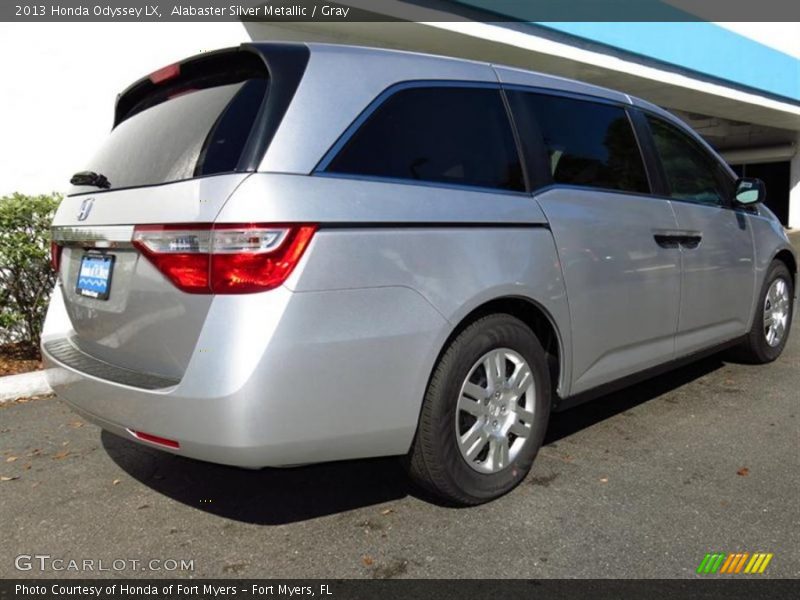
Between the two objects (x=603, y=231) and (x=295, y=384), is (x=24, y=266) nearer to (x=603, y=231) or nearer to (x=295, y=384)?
(x=295, y=384)

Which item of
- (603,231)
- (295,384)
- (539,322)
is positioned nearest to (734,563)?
(539,322)

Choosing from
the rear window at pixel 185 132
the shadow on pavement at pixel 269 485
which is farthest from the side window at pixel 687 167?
the rear window at pixel 185 132

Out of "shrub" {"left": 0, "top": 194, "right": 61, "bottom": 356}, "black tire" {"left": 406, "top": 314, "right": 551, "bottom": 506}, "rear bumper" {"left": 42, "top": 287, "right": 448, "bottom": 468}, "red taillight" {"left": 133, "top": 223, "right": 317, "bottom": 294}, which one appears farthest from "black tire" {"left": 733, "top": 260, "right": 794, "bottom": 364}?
"shrub" {"left": 0, "top": 194, "right": 61, "bottom": 356}

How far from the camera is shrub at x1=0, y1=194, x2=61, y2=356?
17.1ft

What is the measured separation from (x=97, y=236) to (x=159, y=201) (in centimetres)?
44

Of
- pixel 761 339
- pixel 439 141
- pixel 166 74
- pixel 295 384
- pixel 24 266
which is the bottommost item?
pixel 761 339

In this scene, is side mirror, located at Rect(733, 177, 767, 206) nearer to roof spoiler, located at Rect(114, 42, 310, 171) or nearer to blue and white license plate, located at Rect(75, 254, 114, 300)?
roof spoiler, located at Rect(114, 42, 310, 171)

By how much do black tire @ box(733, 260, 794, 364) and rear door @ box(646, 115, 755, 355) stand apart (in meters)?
0.23

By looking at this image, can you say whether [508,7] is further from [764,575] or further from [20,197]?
[764,575]

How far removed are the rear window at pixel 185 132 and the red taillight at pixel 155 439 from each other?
3.12ft

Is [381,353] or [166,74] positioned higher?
[166,74]

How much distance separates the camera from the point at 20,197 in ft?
17.6

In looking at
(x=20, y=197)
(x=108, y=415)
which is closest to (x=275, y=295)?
(x=108, y=415)

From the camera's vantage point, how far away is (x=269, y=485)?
3.13 meters
